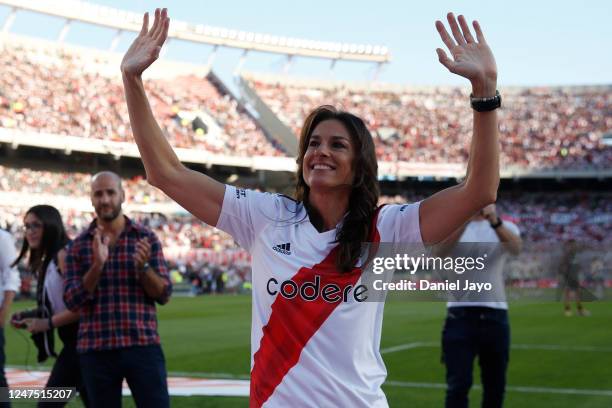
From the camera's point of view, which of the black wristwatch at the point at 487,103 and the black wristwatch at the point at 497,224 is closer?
the black wristwatch at the point at 487,103

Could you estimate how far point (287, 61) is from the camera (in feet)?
205

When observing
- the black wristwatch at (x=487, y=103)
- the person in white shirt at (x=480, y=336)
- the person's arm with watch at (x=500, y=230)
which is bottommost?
the person in white shirt at (x=480, y=336)

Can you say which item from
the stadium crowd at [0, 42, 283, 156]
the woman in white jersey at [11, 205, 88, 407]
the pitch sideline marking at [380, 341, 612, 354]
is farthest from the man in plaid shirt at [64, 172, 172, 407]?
the stadium crowd at [0, 42, 283, 156]

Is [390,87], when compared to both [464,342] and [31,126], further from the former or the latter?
[464,342]

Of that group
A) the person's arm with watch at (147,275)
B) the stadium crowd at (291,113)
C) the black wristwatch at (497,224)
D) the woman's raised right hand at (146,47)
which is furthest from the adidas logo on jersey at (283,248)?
the stadium crowd at (291,113)

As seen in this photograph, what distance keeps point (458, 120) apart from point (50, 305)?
172 feet

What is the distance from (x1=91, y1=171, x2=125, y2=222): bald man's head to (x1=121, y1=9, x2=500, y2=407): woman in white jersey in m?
2.60

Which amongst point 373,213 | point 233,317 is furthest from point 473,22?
point 233,317

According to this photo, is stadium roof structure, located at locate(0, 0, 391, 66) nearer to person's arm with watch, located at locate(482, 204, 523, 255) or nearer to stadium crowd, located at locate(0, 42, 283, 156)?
stadium crowd, located at locate(0, 42, 283, 156)

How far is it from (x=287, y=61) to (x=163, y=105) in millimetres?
15992

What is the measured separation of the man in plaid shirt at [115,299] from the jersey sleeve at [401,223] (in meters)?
2.83

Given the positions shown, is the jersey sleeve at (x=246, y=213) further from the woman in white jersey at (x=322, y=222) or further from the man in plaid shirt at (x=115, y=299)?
the man in plaid shirt at (x=115, y=299)

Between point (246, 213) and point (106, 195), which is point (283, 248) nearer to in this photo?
point (246, 213)

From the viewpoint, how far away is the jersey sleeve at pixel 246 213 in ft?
11.1
